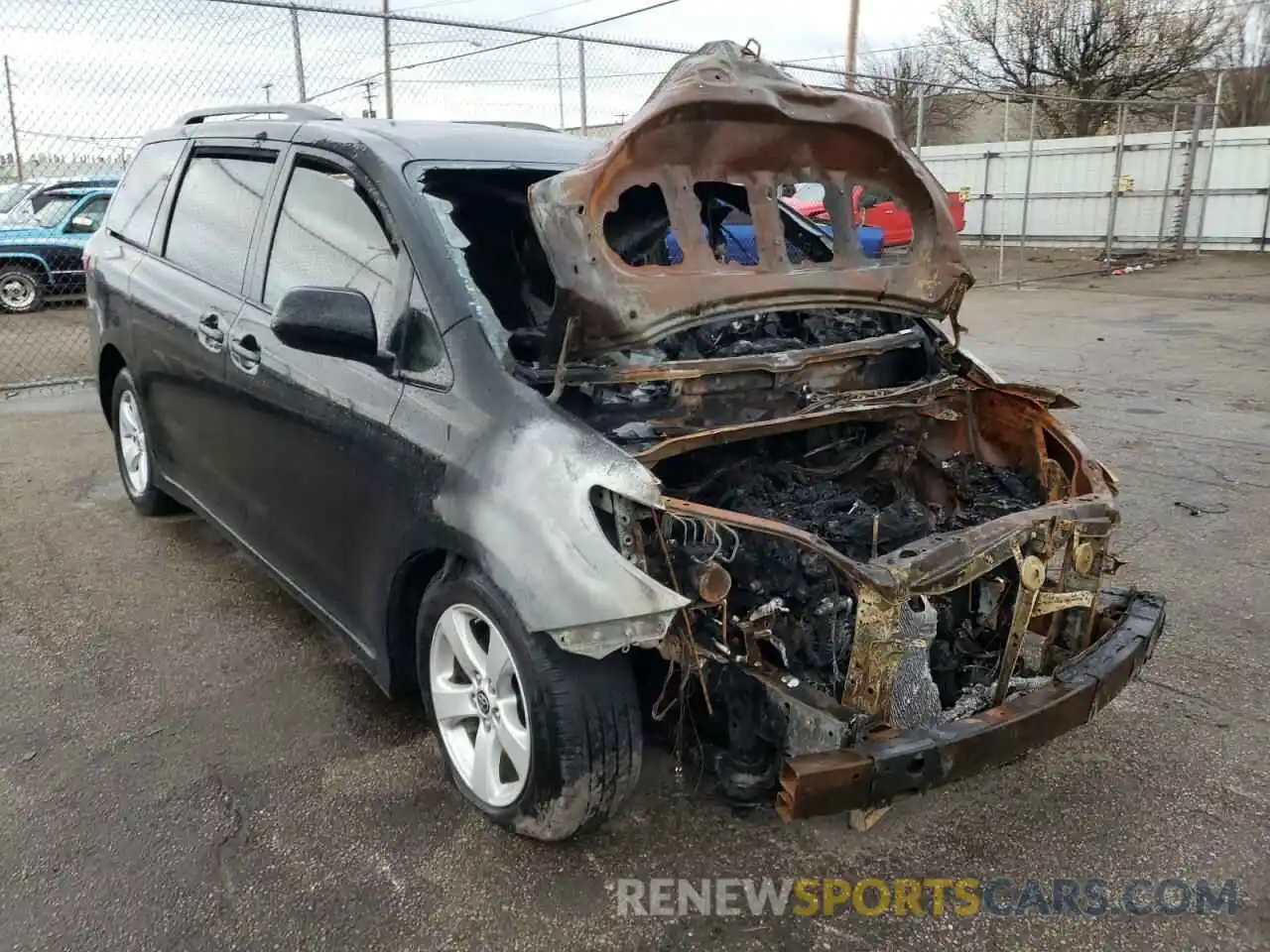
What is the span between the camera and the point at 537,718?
7.72 ft

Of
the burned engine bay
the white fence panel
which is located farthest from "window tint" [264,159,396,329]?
the white fence panel

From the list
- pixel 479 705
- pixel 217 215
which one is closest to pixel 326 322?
pixel 479 705

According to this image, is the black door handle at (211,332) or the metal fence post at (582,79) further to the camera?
the metal fence post at (582,79)

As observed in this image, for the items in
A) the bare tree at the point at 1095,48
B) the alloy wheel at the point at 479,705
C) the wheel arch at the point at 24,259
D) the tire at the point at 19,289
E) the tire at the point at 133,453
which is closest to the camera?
the alloy wheel at the point at 479,705

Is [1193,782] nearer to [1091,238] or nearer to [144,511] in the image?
[144,511]

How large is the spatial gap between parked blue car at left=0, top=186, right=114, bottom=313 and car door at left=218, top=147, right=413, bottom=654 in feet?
36.7

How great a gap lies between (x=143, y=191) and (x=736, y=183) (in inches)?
126

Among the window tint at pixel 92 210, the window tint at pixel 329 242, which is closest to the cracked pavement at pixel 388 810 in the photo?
the window tint at pixel 329 242

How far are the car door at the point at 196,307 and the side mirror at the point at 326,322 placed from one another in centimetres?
→ 102

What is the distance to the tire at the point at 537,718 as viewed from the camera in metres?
2.33

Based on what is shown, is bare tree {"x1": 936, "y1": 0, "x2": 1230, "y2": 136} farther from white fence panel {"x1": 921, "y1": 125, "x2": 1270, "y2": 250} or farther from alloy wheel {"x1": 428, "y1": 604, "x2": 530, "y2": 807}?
alloy wheel {"x1": 428, "y1": 604, "x2": 530, "y2": 807}

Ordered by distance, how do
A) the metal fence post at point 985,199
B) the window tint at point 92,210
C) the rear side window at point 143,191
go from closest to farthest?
1. the rear side window at point 143,191
2. the window tint at point 92,210
3. the metal fence post at point 985,199

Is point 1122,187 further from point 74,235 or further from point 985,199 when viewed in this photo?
point 74,235

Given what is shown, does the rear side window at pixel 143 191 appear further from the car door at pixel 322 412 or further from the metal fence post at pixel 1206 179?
the metal fence post at pixel 1206 179
